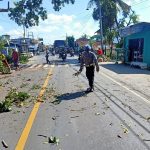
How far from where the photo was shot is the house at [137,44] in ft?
104

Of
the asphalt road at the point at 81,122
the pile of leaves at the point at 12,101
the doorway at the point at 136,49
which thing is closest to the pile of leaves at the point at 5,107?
the pile of leaves at the point at 12,101

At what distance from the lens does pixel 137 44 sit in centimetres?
3544

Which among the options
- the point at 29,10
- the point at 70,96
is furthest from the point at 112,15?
the point at 70,96

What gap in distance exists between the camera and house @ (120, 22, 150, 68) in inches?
1251

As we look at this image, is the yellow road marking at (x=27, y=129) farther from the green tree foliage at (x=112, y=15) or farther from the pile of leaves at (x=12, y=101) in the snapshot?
the green tree foliage at (x=112, y=15)

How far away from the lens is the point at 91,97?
13422 millimetres

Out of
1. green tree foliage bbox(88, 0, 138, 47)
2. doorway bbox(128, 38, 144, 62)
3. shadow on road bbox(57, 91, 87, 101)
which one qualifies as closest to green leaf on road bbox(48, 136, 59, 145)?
shadow on road bbox(57, 91, 87, 101)

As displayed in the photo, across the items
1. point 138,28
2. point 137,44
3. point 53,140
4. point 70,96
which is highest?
point 138,28

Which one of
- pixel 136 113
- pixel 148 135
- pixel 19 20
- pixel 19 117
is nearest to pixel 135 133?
pixel 148 135

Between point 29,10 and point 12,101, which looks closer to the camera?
point 12,101

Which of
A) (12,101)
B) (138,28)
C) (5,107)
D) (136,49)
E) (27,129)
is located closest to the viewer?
(27,129)

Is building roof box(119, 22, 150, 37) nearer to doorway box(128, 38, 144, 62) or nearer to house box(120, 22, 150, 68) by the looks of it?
house box(120, 22, 150, 68)

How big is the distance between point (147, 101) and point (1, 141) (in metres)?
6.39

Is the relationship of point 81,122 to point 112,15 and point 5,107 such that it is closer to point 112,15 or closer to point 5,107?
point 5,107
